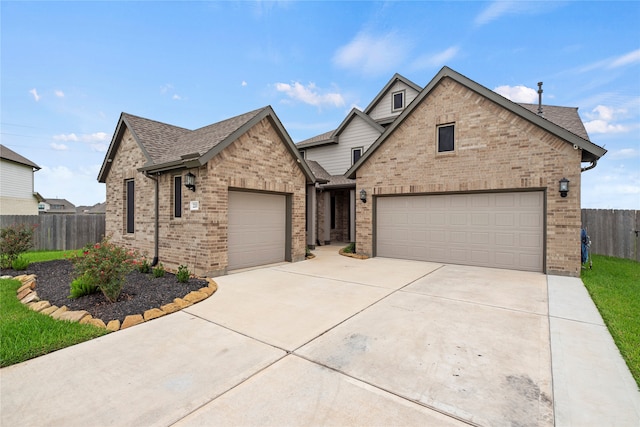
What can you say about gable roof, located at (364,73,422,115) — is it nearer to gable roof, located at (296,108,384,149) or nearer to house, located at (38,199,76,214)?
gable roof, located at (296,108,384,149)

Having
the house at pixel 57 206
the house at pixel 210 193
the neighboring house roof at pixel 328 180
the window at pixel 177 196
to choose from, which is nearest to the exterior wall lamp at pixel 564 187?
the house at pixel 210 193

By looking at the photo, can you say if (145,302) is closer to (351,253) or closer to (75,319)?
(75,319)

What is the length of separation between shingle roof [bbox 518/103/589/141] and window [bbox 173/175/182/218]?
11550mm

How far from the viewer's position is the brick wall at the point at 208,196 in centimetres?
770

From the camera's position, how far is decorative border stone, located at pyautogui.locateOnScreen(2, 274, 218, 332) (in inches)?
173

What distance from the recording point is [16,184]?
2116 cm

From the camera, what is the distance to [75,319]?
4.48 m

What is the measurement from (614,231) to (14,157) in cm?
3589

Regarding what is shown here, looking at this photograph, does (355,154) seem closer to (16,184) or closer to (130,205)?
(130,205)

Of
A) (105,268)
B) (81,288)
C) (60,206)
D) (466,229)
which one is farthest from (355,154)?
(60,206)

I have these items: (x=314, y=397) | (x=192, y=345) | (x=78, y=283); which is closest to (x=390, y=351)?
(x=314, y=397)

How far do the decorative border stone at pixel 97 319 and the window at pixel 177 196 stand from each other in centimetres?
315

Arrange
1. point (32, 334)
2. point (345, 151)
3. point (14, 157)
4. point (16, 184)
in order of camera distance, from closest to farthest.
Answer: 1. point (32, 334)
2. point (345, 151)
3. point (14, 157)
4. point (16, 184)

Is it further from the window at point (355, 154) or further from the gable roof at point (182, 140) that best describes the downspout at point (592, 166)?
the window at point (355, 154)
